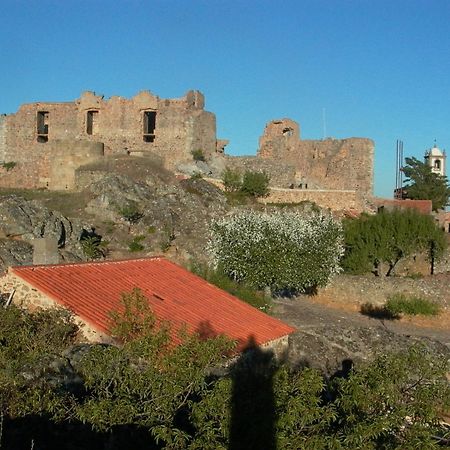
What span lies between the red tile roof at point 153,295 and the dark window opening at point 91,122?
1114 inches

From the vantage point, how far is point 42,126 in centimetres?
4725

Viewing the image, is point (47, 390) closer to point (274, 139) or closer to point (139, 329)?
point (139, 329)

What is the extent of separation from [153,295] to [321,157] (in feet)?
113

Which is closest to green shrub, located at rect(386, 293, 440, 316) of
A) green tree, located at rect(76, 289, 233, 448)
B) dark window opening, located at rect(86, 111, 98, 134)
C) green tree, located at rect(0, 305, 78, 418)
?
green tree, located at rect(0, 305, 78, 418)

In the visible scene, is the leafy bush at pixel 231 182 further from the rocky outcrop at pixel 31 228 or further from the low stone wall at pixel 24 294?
the low stone wall at pixel 24 294

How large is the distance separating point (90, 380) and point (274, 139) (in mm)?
40635

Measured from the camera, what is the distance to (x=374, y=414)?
8984mm

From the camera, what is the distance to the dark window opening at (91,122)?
45.9 metres

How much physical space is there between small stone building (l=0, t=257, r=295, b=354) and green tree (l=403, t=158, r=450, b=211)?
37.1 metres

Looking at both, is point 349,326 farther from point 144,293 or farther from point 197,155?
point 197,155

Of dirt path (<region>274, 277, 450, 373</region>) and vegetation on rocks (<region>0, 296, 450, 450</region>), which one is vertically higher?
vegetation on rocks (<region>0, 296, 450, 450</region>)

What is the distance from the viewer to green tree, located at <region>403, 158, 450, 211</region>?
52900mm

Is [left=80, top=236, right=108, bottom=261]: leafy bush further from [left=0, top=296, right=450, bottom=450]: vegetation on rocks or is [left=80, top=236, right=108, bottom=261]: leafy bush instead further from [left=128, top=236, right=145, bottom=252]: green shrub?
[left=0, top=296, right=450, bottom=450]: vegetation on rocks

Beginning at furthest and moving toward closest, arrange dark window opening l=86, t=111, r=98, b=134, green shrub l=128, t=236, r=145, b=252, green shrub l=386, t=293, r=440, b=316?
dark window opening l=86, t=111, r=98, b=134 < green shrub l=128, t=236, r=145, b=252 < green shrub l=386, t=293, r=440, b=316
